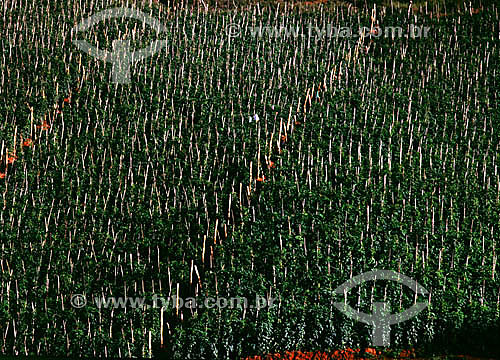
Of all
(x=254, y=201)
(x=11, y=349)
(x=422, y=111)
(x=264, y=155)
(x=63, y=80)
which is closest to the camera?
(x=11, y=349)

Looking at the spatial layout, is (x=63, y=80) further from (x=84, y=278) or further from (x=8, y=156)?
(x=84, y=278)

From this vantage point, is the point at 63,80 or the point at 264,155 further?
the point at 63,80

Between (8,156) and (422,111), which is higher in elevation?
(422,111)

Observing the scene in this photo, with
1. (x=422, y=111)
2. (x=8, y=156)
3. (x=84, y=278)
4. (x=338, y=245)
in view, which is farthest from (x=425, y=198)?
(x=8, y=156)

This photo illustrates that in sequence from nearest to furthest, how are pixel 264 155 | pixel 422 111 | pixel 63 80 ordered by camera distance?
1. pixel 264 155
2. pixel 422 111
3. pixel 63 80

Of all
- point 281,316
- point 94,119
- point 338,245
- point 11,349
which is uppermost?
point 94,119

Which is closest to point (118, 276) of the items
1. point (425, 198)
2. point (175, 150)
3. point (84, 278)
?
point (84, 278)
